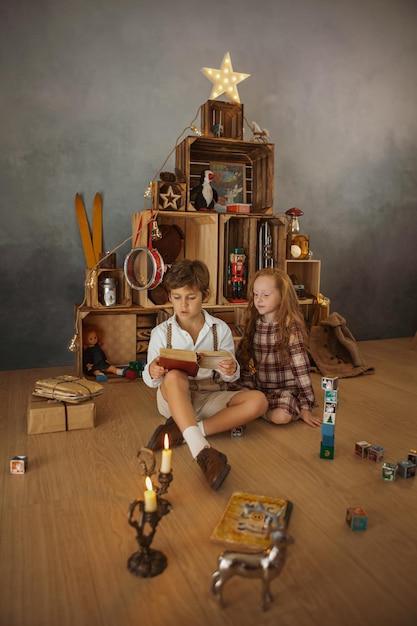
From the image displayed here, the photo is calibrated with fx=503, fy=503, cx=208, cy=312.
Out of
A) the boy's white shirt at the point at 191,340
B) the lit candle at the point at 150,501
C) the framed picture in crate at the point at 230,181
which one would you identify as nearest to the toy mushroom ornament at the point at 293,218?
the framed picture in crate at the point at 230,181

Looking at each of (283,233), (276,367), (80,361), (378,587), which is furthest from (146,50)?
(378,587)

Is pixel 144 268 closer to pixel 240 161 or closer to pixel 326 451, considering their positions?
pixel 240 161

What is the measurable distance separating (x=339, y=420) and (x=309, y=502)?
40.6 inches

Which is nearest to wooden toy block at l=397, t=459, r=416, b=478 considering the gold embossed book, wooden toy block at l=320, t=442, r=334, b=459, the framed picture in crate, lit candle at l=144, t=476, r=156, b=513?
wooden toy block at l=320, t=442, r=334, b=459

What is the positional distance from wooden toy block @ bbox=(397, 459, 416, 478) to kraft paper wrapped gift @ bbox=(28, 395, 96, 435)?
5.11 ft

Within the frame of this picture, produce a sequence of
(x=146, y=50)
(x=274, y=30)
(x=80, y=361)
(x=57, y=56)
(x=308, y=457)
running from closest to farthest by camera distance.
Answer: (x=308, y=457) → (x=80, y=361) → (x=57, y=56) → (x=146, y=50) → (x=274, y=30)

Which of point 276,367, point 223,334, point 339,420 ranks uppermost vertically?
point 223,334

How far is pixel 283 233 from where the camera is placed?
3.96m

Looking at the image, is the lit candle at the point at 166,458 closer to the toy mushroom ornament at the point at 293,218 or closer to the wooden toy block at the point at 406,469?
the wooden toy block at the point at 406,469

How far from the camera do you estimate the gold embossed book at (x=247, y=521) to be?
5.31 ft

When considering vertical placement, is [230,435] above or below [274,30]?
below

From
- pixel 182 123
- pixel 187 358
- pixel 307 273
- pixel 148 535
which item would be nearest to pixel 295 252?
pixel 307 273

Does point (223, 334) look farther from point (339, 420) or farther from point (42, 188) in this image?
point (42, 188)

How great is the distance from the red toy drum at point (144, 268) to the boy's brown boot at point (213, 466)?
1.64m
